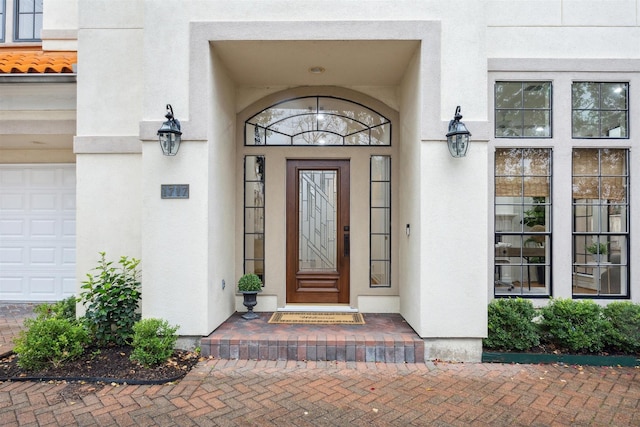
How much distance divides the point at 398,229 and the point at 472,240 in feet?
4.42

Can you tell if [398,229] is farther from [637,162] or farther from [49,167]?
A: [49,167]

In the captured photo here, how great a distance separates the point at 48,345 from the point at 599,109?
23.1 feet

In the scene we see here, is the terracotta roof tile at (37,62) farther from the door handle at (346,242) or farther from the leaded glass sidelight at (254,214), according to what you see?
the door handle at (346,242)

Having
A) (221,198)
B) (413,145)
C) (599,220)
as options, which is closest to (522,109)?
(413,145)

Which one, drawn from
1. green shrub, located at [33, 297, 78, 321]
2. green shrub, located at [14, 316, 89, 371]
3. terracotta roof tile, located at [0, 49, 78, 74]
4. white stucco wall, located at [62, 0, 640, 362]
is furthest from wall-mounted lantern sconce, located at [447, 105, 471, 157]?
terracotta roof tile, located at [0, 49, 78, 74]

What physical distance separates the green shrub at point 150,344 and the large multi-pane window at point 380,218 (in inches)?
114

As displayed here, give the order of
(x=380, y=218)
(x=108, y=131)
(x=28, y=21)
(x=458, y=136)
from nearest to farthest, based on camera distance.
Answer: (x=458, y=136) → (x=108, y=131) → (x=380, y=218) → (x=28, y=21)

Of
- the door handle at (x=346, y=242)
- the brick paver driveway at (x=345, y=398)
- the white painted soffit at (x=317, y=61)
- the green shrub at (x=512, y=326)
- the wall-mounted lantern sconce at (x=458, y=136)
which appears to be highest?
the white painted soffit at (x=317, y=61)

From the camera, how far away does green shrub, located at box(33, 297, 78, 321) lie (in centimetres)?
436

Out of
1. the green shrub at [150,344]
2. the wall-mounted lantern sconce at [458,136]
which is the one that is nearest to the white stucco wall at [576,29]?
the wall-mounted lantern sconce at [458,136]

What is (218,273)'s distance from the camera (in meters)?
4.65

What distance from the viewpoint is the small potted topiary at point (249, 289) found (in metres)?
5.02

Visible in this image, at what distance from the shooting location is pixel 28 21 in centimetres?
716

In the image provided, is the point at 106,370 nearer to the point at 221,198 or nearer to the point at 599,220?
the point at 221,198
